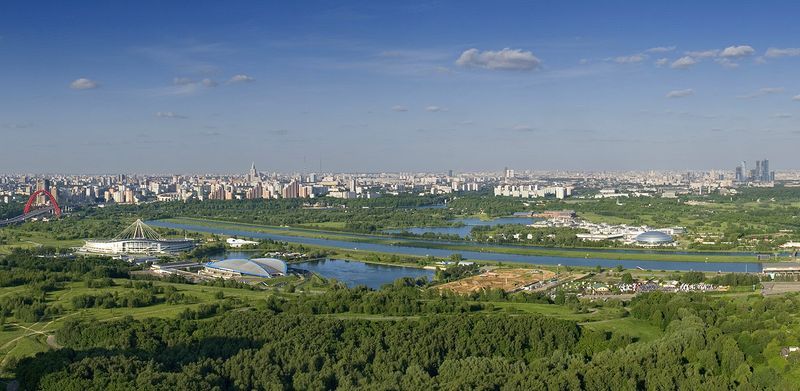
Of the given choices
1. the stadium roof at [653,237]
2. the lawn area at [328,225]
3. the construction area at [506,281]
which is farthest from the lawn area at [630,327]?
the lawn area at [328,225]

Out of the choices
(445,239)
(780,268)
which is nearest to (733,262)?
(780,268)

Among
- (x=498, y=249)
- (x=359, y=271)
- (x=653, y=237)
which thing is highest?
(x=653, y=237)

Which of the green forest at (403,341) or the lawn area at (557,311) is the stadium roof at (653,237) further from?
the lawn area at (557,311)

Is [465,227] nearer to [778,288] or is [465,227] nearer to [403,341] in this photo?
[778,288]

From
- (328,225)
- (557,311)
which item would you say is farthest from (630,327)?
(328,225)

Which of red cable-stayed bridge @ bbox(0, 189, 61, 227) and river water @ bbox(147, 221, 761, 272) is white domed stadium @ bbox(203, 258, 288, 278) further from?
red cable-stayed bridge @ bbox(0, 189, 61, 227)

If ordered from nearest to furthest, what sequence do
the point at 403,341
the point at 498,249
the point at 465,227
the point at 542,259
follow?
1. the point at 403,341
2. the point at 542,259
3. the point at 498,249
4. the point at 465,227
